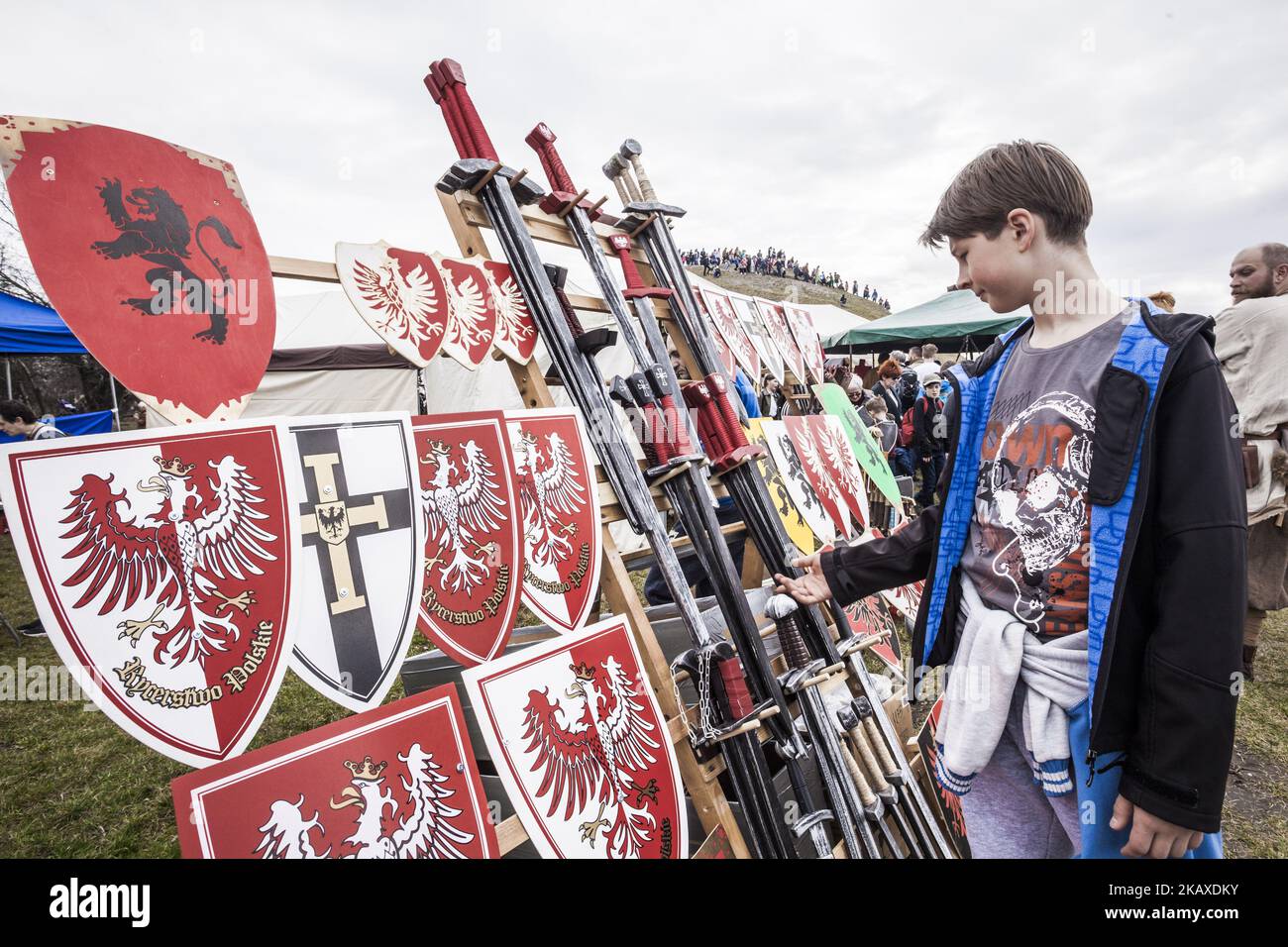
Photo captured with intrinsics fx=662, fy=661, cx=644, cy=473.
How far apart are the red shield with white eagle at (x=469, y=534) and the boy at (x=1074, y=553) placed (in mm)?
790

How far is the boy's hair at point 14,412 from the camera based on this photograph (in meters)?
3.61

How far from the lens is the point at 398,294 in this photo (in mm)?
1413

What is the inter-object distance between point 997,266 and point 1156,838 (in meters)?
0.82

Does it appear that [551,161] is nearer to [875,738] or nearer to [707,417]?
[707,417]

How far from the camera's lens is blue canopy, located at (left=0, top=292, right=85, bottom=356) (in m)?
4.52

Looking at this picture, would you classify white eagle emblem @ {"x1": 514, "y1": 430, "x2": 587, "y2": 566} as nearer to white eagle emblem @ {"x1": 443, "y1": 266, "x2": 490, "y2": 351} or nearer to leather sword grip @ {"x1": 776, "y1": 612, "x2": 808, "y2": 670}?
white eagle emblem @ {"x1": 443, "y1": 266, "x2": 490, "y2": 351}

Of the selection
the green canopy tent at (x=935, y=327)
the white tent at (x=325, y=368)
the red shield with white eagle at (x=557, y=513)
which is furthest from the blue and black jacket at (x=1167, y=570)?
the green canopy tent at (x=935, y=327)

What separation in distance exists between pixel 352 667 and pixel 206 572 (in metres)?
0.26

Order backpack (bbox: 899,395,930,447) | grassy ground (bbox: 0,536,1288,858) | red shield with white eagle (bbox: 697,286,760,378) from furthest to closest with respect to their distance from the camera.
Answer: backpack (bbox: 899,395,930,447), red shield with white eagle (bbox: 697,286,760,378), grassy ground (bbox: 0,536,1288,858)

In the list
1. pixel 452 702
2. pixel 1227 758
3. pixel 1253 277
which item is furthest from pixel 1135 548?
pixel 1253 277

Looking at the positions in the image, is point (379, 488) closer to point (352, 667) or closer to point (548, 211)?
point (352, 667)

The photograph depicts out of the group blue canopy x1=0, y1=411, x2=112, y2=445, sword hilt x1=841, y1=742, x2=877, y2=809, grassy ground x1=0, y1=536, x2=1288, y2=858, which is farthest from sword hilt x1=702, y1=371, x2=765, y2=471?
blue canopy x1=0, y1=411, x2=112, y2=445

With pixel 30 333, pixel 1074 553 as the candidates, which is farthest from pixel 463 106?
pixel 30 333

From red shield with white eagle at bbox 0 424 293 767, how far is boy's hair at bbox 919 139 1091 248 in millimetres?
1183
